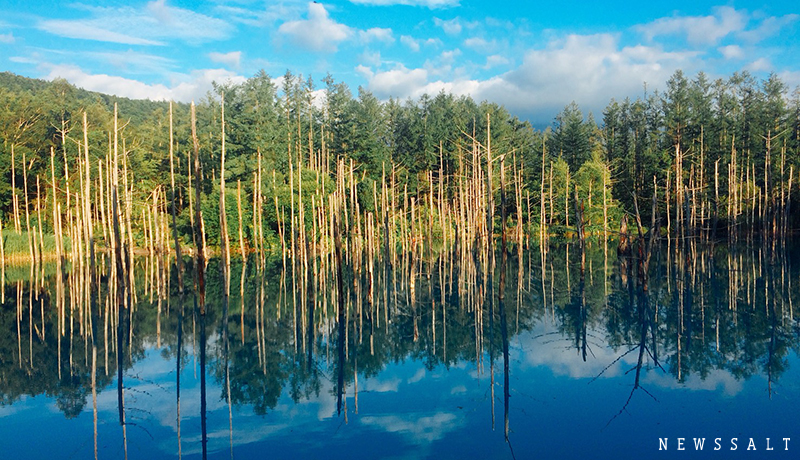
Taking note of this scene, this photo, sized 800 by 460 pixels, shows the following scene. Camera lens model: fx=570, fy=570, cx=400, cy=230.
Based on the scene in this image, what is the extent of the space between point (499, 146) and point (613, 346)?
36074 millimetres

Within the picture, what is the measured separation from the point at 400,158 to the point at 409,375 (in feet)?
126

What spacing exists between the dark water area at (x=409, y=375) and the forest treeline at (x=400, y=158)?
1757 cm

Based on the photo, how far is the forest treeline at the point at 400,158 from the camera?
38281 mm

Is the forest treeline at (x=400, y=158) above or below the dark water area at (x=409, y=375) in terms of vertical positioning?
above

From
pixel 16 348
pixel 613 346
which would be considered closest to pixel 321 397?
pixel 613 346

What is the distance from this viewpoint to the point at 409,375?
1187cm

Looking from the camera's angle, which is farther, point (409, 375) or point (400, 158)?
point (400, 158)

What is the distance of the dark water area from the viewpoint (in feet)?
27.9

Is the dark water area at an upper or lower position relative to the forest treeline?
lower

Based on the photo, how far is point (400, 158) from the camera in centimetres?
4928

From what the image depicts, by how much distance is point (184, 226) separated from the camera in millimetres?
41156

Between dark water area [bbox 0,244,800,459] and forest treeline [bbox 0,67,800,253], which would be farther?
forest treeline [bbox 0,67,800,253]

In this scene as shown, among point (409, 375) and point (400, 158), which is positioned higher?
point (400, 158)

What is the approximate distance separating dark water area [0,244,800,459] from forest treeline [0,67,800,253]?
17575mm
